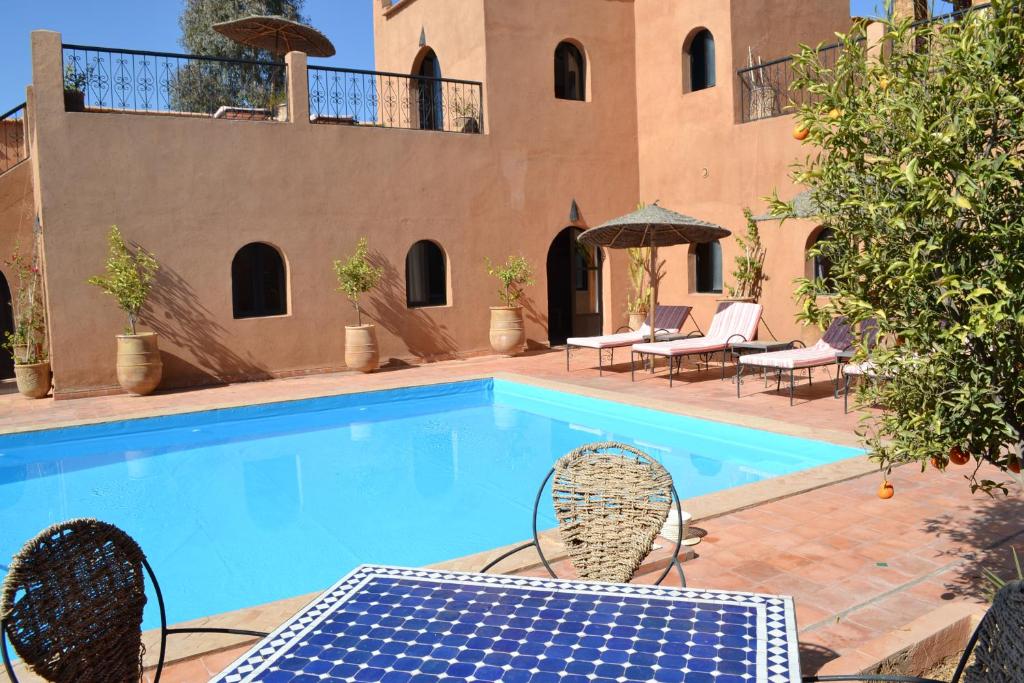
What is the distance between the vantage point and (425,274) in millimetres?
15242

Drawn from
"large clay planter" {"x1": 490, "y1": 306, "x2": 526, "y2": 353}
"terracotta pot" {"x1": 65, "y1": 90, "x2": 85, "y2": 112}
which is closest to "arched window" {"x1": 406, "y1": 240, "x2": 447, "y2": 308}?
"large clay planter" {"x1": 490, "y1": 306, "x2": 526, "y2": 353}

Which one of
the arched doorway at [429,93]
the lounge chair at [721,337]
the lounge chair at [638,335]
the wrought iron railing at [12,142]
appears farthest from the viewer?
the arched doorway at [429,93]

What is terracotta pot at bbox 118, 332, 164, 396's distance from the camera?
11.0 meters

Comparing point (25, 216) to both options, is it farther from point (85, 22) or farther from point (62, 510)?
point (85, 22)

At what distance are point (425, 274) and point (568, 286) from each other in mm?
3381

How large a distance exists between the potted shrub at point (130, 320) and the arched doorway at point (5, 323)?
11.6 ft

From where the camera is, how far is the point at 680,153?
14594 millimetres

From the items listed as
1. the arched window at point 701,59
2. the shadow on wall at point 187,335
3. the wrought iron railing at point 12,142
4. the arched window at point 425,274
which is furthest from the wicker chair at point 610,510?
the wrought iron railing at point 12,142

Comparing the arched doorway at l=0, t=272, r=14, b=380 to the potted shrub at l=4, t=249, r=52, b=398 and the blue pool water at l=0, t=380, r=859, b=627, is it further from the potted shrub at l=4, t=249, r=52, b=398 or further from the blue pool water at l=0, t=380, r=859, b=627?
the blue pool water at l=0, t=380, r=859, b=627

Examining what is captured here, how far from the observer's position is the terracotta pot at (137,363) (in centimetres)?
1101

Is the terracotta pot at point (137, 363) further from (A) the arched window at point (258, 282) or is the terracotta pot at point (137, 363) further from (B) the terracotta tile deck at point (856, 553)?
(B) the terracotta tile deck at point (856, 553)

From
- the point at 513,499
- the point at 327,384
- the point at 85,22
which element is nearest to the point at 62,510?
the point at 513,499

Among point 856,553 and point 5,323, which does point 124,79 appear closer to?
point 5,323

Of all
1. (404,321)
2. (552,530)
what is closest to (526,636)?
(552,530)
